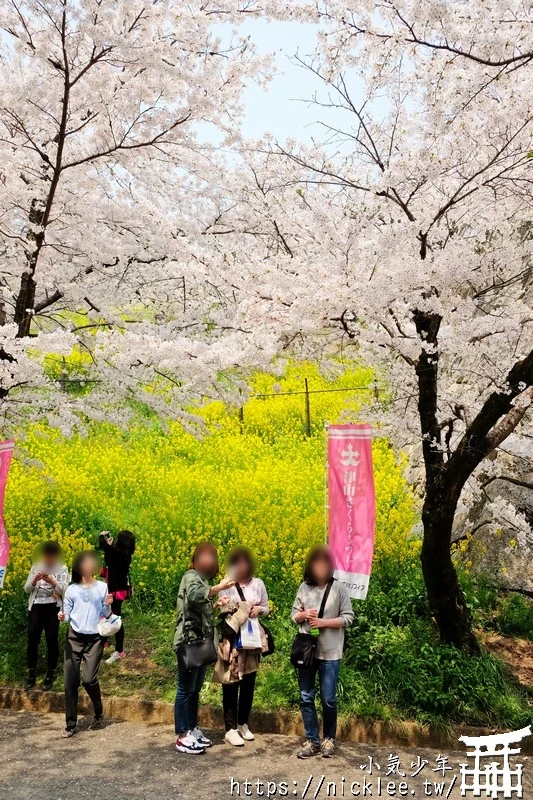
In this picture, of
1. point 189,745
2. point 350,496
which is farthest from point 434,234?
point 189,745

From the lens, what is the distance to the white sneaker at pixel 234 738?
200 inches

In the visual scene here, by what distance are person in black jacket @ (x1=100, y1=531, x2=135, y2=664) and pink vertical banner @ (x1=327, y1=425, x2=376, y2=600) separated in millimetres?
2100

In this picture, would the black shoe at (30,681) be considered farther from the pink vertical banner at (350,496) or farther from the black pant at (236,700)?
the pink vertical banner at (350,496)

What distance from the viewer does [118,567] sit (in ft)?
21.4

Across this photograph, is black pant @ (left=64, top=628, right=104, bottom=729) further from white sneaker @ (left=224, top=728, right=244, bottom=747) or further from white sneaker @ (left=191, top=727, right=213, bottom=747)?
white sneaker @ (left=224, top=728, right=244, bottom=747)

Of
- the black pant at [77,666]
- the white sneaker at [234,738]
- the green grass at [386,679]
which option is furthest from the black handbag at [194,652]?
the green grass at [386,679]

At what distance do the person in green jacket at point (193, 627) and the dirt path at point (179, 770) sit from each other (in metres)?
0.15

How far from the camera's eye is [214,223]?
27.6 ft

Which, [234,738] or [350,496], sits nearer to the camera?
[234,738]

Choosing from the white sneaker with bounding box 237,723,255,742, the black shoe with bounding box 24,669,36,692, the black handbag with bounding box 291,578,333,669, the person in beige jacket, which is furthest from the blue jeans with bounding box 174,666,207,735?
the black shoe with bounding box 24,669,36,692

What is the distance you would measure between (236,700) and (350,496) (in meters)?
2.01

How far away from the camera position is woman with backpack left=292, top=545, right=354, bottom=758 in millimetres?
4914

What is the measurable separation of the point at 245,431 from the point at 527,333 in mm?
9432

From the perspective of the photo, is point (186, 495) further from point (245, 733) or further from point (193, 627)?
point (193, 627)
